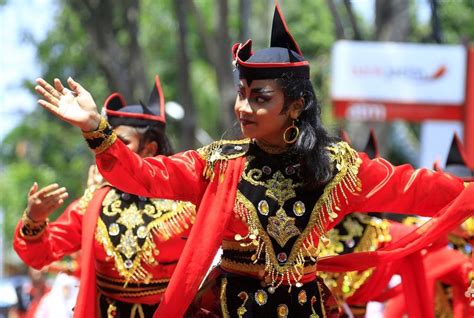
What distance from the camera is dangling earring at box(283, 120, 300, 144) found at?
5105mm

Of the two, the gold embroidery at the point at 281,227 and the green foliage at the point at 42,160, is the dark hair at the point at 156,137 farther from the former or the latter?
the green foliage at the point at 42,160

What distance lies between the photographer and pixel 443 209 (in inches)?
209

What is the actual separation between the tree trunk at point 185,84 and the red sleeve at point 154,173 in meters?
10.7

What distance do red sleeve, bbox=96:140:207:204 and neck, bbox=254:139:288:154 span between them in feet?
0.89

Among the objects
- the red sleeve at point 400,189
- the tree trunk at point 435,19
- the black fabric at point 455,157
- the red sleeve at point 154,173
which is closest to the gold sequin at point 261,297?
the red sleeve at point 154,173

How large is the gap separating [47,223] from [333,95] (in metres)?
9.74

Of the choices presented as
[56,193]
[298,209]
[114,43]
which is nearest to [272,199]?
[298,209]

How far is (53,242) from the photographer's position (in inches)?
260

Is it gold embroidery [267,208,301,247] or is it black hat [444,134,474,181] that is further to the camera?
black hat [444,134,474,181]

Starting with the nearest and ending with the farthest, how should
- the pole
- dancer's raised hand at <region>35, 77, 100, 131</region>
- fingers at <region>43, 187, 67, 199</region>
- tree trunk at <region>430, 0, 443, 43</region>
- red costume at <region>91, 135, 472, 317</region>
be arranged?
1. dancer's raised hand at <region>35, 77, 100, 131</region>
2. red costume at <region>91, 135, 472, 317</region>
3. fingers at <region>43, 187, 67, 199</region>
4. tree trunk at <region>430, 0, 443, 43</region>
5. the pole

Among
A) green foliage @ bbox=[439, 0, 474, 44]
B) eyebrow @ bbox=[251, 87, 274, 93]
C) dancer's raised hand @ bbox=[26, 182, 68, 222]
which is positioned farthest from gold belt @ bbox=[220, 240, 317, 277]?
green foliage @ bbox=[439, 0, 474, 44]

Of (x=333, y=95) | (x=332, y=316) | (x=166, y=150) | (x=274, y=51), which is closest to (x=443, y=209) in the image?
(x=332, y=316)

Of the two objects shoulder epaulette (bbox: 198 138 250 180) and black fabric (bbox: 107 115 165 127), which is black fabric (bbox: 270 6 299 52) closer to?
shoulder epaulette (bbox: 198 138 250 180)

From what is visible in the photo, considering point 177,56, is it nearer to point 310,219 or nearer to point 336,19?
point 336,19
